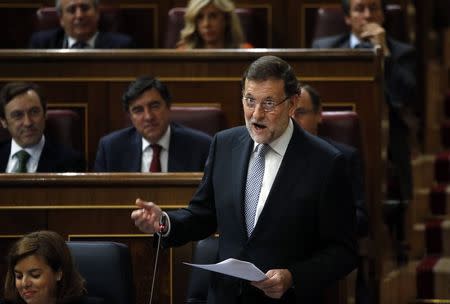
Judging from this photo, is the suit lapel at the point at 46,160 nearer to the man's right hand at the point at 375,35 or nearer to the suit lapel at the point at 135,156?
the suit lapel at the point at 135,156

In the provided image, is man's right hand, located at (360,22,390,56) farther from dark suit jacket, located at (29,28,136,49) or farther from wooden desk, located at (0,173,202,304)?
wooden desk, located at (0,173,202,304)

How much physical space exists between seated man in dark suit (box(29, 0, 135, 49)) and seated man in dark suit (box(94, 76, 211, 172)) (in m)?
0.61

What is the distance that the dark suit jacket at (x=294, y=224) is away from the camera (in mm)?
1760

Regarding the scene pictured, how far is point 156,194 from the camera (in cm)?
224

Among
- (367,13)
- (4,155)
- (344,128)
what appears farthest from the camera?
(367,13)

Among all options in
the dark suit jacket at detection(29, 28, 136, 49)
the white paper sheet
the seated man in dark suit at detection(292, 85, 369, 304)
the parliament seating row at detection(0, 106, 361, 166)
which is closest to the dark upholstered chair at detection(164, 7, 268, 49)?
the dark suit jacket at detection(29, 28, 136, 49)

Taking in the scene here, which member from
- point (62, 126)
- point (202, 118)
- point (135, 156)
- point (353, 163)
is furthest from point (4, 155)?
point (353, 163)

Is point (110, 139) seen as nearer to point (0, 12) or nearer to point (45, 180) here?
point (45, 180)

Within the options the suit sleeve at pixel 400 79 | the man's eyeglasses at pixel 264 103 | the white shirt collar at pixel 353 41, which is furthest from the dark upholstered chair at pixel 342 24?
the man's eyeglasses at pixel 264 103

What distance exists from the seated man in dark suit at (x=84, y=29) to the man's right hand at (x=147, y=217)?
177 cm

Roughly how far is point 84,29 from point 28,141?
27.0 inches

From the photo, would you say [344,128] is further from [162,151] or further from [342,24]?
[342,24]

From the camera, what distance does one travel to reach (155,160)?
9.39ft

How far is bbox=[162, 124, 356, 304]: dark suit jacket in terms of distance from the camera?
1.76 metres
